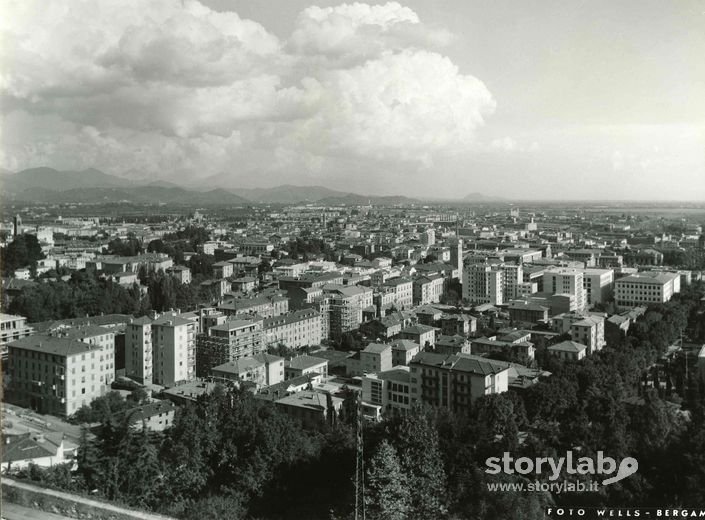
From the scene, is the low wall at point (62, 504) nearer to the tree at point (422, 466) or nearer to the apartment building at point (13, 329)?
the tree at point (422, 466)

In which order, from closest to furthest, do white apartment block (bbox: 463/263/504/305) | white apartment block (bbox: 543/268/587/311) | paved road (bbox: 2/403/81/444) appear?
paved road (bbox: 2/403/81/444), white apartment block (bbox: 543/268/587/311), white apartment block (bbox: 463/263/504/305)

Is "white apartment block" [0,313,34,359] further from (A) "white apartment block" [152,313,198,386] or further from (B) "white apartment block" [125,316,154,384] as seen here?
(A) "white apartment block" [152,313,198,386]

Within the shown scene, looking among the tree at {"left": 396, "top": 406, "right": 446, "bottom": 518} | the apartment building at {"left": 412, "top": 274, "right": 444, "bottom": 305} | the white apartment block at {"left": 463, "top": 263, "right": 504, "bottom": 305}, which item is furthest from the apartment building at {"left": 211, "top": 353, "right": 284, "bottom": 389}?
the white apartment block at {"left": 463, "top": 263, "right": 504, "bottom": 305}

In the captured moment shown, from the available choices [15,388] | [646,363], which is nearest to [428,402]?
[646,363]

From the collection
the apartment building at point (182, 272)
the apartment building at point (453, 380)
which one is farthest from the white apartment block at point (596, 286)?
the apartment building at point (182, 272)

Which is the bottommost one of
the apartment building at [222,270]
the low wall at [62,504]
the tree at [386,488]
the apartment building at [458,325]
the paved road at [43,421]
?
the paved road at [43,421]

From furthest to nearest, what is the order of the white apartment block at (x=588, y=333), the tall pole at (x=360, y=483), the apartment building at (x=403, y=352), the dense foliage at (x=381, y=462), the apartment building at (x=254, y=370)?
the white apartment block at (x=588, y=333), the apartment building at (x=403, y=352), the apartment building at (x=254, y=370), the dense foliage at (x=381, y=462), the tall pole at (x=360, y=483)
